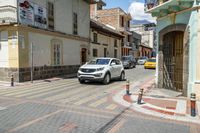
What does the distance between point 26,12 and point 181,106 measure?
12.5 meters

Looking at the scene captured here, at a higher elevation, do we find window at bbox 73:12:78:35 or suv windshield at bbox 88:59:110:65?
window at bbox 73:12:78:35

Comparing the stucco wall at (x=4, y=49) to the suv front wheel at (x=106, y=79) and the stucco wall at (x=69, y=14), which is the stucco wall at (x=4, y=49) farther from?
the suv front wheel at (x=106, y=79)

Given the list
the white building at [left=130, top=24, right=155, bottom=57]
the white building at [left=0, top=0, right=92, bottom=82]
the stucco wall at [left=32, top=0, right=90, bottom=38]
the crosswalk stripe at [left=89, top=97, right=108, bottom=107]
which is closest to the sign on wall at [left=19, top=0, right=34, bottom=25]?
the white building at [left=0, top=0, right=92, bottom=82]

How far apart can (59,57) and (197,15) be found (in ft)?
44.0

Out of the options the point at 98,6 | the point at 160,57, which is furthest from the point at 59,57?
the point at 98,6

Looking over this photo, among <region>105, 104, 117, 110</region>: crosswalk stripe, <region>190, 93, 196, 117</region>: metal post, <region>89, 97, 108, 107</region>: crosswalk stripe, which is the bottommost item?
<region>105, 104, 117, 110</region>: crosswalk stripe

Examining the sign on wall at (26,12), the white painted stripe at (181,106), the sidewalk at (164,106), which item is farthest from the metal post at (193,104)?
the sign on wall at (26,12)

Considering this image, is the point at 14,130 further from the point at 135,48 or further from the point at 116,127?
the point at 135,48

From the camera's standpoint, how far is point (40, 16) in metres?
17.4

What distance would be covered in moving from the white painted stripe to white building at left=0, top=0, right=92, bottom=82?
10690mm

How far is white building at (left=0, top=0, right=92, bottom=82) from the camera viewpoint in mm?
15281

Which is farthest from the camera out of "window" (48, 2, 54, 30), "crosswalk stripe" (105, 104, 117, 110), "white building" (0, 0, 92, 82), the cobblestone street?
"window" (48, 2, 54, 30)

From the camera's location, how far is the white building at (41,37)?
15.3 meters

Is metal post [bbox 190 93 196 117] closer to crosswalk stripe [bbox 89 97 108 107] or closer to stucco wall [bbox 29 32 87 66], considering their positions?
crosswalk stripe [bbox 89 97 108 107]
